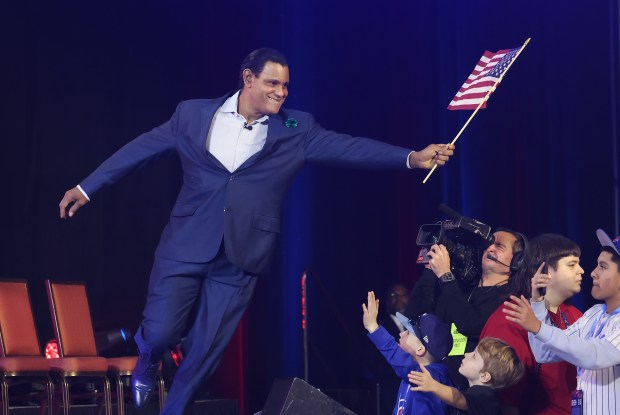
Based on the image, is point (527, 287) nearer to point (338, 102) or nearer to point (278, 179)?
point (278, 179)

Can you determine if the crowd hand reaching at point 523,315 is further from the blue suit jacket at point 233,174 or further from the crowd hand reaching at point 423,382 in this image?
the blue suit jacket at point 233,174

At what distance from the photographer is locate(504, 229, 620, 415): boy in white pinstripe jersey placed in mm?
3248

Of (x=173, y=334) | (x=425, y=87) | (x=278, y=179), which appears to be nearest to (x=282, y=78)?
(x=278, y=179)

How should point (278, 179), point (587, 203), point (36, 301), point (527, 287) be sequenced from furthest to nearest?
point (36, 301)
point (587, 203)
point (278, 179)
point (527, 287)

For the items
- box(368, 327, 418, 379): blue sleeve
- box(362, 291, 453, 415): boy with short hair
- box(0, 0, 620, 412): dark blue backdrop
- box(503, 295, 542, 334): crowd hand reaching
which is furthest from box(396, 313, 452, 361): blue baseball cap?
box(0, 0, 620, 412): dark blue backdrop

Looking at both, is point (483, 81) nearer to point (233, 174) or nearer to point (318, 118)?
point (233, 174)

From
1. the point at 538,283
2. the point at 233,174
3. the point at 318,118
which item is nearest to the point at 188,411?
the point at 318,118

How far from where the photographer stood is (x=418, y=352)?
3.98m

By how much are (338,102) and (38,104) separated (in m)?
2.21

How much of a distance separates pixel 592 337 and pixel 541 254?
0.47 m

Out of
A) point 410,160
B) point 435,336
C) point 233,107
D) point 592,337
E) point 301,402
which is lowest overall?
point 301,402

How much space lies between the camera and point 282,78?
163 inches

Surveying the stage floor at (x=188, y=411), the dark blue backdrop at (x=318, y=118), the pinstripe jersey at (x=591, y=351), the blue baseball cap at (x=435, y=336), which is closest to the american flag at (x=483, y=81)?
the blue baseball cap at (x=435, y=336)

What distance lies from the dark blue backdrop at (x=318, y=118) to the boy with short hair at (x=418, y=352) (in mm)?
2642
